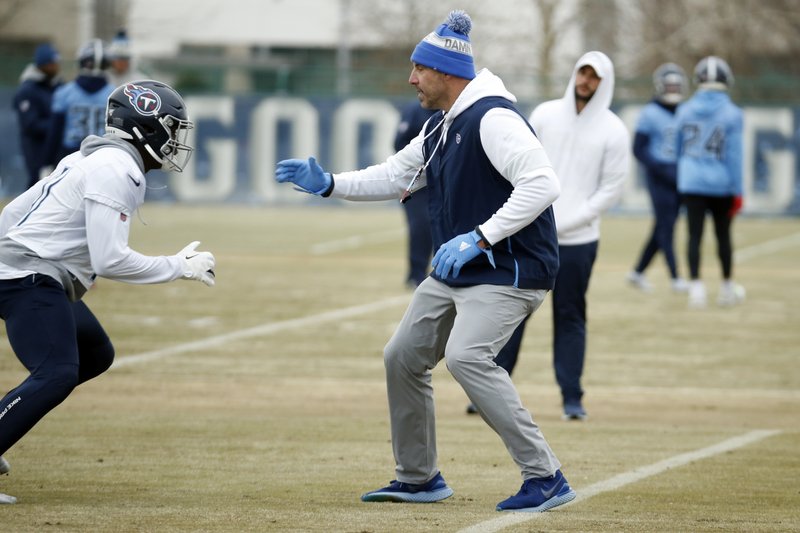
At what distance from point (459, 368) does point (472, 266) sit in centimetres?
45

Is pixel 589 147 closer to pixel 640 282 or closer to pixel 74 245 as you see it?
pixel 74 245

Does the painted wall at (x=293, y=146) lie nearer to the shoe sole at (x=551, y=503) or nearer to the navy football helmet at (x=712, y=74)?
the navy football helmet at (x=712, y=74)

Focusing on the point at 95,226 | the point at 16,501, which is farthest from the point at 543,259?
the point at 16,501

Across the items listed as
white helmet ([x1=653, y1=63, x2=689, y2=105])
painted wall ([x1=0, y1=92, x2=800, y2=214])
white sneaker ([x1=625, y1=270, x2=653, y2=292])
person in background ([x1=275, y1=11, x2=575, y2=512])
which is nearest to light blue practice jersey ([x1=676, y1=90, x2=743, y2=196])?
white helmet ([x1=653, y1=63, x2=689, y2=105])

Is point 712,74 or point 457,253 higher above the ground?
point 712,74

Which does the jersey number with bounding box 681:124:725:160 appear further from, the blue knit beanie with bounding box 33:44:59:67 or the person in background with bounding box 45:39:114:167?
the blue knit beanie with bounding box 33:44:59:67

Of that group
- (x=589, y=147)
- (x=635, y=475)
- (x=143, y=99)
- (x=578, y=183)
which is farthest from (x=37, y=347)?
(x=589, y=147)

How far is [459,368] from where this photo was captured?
6.38 meters

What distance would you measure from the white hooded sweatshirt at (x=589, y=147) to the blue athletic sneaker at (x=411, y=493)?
3.23 metres

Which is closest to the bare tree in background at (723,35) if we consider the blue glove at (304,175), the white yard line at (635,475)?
the white yard line at (635,475)

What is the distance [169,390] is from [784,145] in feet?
70.5

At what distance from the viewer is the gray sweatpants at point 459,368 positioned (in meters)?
6.39

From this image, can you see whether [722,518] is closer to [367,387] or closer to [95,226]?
[95,226]

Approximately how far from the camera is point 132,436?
27.8 feet
